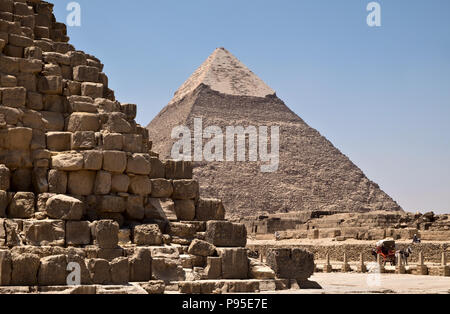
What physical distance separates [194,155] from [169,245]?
155711 mm

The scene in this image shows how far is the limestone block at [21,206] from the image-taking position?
11.7 metres

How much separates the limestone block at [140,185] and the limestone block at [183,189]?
77 centimetres

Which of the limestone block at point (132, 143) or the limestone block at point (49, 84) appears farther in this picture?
the limestone block at point (49, 84)

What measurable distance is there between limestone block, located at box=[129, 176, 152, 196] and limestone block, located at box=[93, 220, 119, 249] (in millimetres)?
1242

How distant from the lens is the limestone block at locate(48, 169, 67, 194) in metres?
12.1

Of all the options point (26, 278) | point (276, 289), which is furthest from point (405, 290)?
point (26, 278)

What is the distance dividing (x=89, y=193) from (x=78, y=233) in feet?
3.06

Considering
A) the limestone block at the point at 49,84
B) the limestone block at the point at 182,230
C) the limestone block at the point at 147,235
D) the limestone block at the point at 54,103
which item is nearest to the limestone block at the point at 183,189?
the limestone block at the point at 182,230

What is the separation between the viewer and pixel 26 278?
10.4 m

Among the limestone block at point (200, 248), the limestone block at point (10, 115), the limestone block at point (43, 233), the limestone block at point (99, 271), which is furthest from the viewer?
the limestone block at point (200, 248)

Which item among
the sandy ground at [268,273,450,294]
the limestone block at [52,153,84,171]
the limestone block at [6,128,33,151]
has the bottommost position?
the sandy ground at [268,273,450,294]

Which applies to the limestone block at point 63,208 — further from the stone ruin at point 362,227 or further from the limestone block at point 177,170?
the stone ruin at point 362,227

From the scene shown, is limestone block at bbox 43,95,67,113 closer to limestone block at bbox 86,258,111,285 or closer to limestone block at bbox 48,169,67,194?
limestone block at bbox 48,169,67,194

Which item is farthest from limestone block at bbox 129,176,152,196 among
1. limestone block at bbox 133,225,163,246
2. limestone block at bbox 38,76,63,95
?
limestone block at bbox 38,76,63,95
